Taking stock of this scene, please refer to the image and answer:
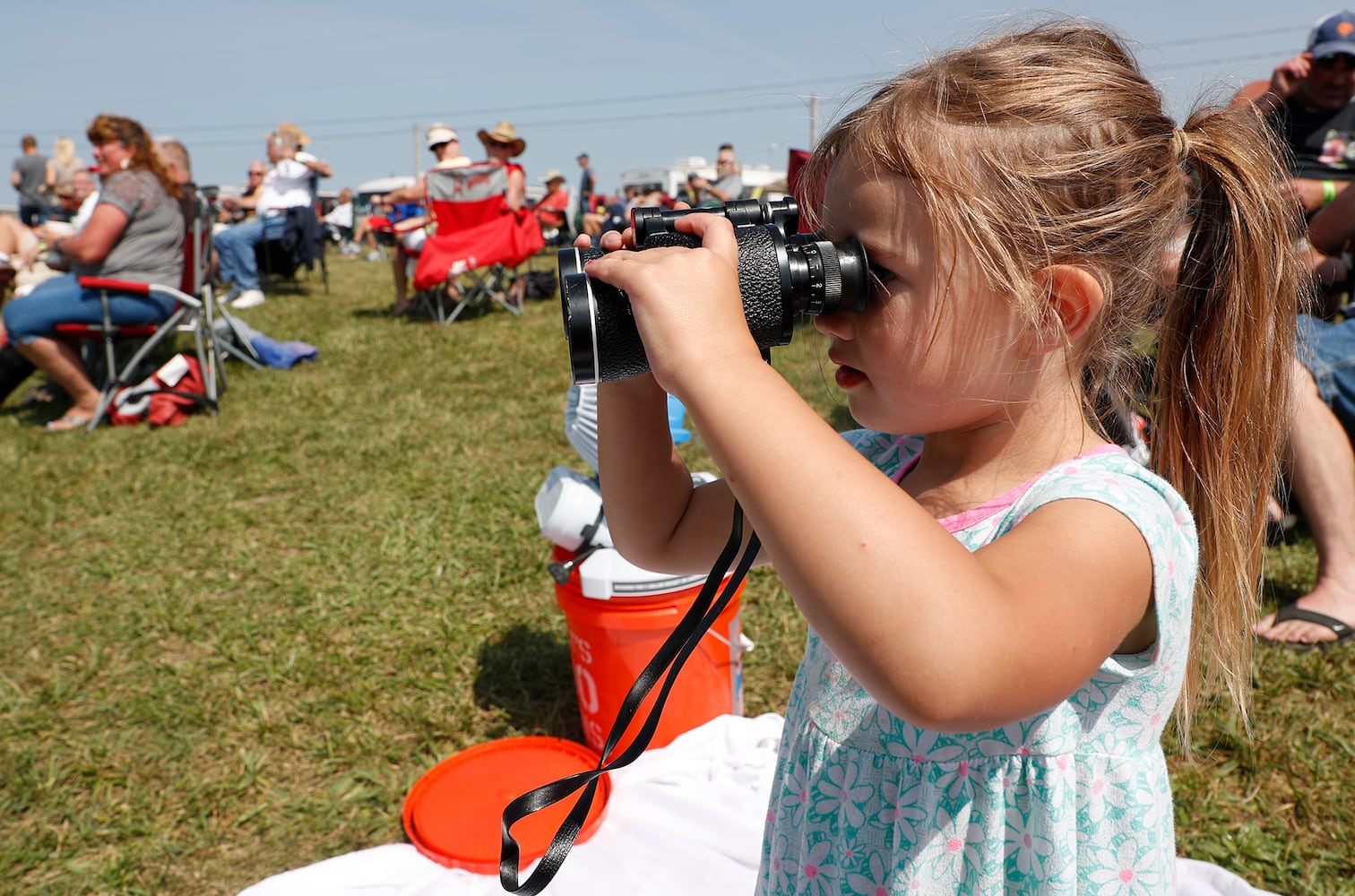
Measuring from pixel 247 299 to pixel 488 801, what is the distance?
828cm

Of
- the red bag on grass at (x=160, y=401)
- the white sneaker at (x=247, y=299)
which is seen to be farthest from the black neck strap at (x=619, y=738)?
the white sneaker at (x=247, y=299)

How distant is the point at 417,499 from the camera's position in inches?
154

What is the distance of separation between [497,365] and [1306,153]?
4680 mm

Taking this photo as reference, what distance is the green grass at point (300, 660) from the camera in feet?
6.81

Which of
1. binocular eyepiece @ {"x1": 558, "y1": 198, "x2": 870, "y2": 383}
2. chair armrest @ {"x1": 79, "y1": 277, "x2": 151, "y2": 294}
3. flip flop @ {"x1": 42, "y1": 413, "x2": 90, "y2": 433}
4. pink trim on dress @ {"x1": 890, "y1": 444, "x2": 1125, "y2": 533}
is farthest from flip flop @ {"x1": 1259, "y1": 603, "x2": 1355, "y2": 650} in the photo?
flip flop @ {"x1": 42, "y1": 413, "x2": 90, "y2": 433}

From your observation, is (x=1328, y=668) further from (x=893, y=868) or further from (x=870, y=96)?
(x=870, y=96)

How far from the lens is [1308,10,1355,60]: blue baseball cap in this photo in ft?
12.4

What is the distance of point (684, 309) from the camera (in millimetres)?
778

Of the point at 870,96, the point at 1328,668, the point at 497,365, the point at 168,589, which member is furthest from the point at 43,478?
the point at 1328,668

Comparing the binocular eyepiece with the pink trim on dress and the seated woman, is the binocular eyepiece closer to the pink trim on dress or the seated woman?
the pink trim on dress

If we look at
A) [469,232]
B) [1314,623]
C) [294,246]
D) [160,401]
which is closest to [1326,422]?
[1314,623]

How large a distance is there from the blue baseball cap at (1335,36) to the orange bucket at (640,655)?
3730 mm

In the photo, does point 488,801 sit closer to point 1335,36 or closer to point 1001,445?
point 1001,445

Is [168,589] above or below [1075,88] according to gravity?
below
